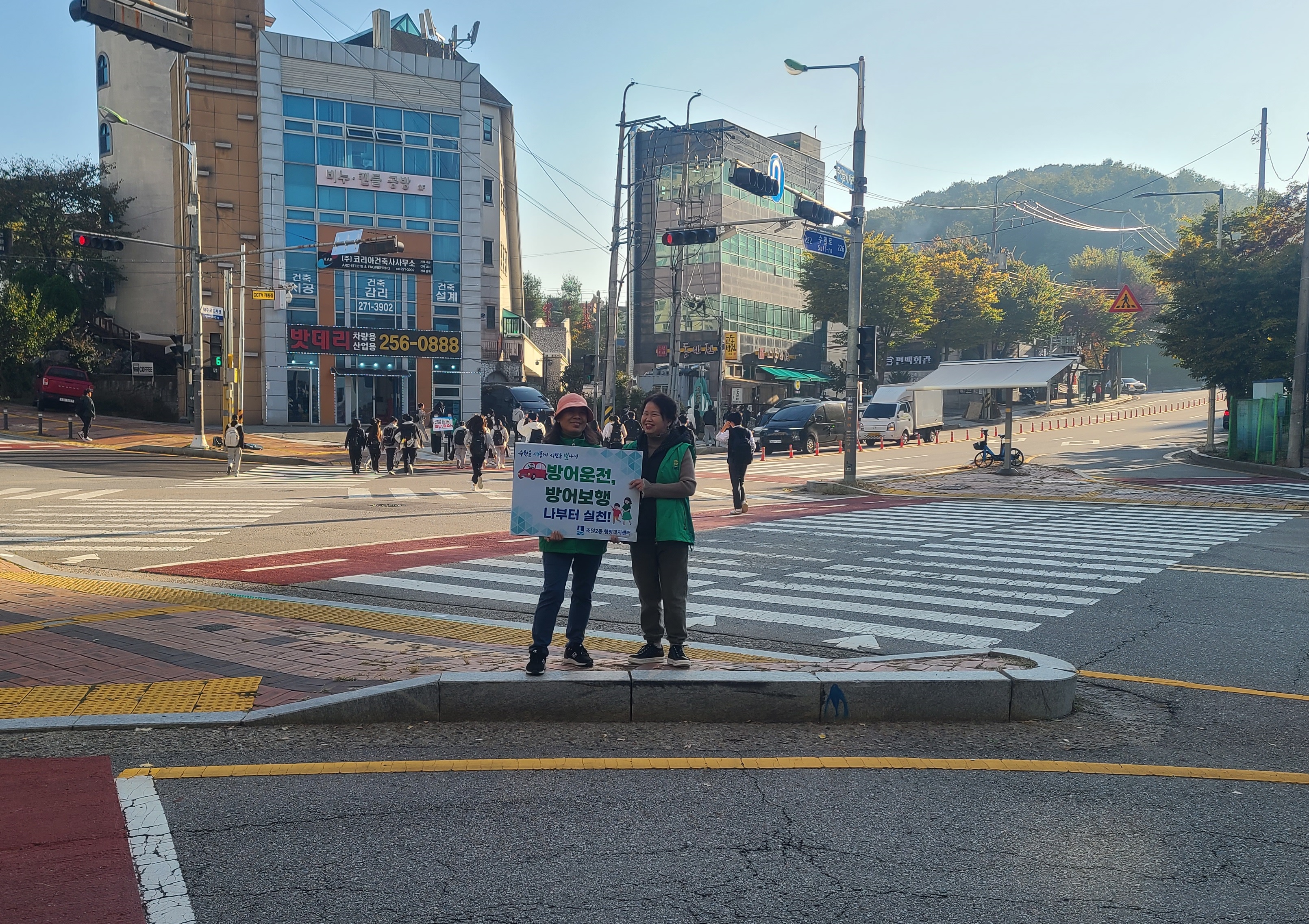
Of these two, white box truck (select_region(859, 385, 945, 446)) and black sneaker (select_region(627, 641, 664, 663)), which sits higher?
white box truck (select_region(859, 385, 945, 446))

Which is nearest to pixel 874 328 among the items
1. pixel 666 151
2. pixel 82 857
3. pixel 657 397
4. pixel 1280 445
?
pixel 1280 445

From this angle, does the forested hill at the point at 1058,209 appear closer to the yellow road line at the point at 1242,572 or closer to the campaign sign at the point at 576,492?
the yellow road line at the point at 1242,572

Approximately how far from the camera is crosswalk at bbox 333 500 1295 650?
8477 mm

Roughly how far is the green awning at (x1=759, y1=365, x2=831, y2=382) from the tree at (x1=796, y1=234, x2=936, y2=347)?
6778 mm

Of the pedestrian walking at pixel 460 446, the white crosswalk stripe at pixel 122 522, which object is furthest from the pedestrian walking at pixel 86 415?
the white crosswalk stripe at pixel 122 522

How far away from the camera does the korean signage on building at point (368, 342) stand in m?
44.2

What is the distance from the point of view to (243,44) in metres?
43.8

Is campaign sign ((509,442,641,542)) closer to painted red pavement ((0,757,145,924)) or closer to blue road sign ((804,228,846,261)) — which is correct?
painted red pavement ((0,757,145,924))

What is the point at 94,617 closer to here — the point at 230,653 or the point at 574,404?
the point at 230,653

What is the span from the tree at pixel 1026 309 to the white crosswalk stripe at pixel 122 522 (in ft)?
213

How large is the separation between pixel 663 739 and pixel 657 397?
2.28 metres

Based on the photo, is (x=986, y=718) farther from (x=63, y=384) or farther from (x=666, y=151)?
(x=666, y=151)

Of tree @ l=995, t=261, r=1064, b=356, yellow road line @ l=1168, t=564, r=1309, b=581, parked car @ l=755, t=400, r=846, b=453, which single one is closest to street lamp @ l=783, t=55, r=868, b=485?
yellow road line @ l=1168, t=564, r=1309, b=581

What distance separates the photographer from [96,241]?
88.6ft
